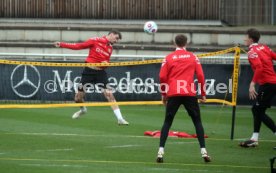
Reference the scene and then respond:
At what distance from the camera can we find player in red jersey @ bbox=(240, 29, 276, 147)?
56.5 ft

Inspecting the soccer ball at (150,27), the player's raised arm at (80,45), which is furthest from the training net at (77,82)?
the player's raised arm at (80,45)

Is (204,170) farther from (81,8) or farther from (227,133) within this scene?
(81,8)

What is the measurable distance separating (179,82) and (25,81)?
1386cm

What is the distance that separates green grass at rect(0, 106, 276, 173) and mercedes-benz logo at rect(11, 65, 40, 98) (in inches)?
98.2

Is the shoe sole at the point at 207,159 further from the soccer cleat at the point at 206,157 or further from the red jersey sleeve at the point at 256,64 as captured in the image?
the red jersey sleeve at the point at 256,64

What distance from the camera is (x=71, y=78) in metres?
28.4

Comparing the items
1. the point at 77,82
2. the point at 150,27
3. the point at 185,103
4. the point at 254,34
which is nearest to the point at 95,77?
the point at 77,82

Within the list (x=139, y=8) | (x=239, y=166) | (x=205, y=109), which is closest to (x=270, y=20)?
(x=139, y=8)

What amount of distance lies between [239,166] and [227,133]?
5.72 m

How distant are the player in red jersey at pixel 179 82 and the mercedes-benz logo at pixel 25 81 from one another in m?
13.4

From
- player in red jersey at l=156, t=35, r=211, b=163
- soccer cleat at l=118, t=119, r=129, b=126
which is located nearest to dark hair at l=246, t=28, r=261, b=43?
player in red jersey at l=156, t=35, r=211, b=163

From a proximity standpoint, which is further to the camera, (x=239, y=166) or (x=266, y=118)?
(x=266, y=118)

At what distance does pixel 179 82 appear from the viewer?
A: 15109mm

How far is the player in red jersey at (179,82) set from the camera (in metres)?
15.1
